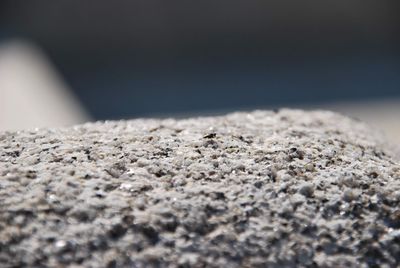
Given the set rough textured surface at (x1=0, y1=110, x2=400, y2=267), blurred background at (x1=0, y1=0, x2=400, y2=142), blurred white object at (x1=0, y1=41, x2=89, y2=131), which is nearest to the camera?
rough textured surface at (x1=0, y1=110, x2=400, y2=267)

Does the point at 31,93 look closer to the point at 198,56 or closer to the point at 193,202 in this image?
the point at 198,56

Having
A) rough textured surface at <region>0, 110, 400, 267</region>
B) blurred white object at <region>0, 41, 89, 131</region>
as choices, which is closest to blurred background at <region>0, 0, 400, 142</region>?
blurred white object at <region>0, 41, 89, 131</region>

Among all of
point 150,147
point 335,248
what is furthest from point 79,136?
point 335,248

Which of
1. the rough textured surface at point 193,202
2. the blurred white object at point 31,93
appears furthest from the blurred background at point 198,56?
the rough textured surface at point 193,202

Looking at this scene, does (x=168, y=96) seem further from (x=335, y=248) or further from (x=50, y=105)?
(x=335, y=248)

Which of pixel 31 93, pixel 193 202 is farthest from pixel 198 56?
pixel 193 202

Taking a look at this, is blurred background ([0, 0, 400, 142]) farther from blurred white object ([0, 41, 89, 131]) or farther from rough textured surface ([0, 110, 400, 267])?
rough textured surface ([0, 110, 400, 267])
